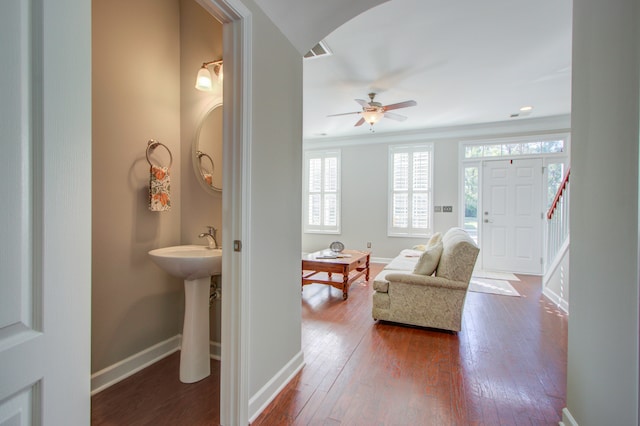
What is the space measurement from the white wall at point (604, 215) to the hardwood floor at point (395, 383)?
47 cm

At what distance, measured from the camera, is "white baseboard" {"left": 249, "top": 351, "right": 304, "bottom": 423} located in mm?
1610

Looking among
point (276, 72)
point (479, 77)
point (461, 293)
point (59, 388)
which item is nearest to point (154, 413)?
point (59, 388)

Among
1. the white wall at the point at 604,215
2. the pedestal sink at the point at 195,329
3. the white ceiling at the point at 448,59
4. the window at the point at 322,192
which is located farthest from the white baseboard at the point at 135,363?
the window at the point at 322,192

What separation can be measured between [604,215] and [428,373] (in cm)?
142

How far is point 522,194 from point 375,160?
2.65 metres

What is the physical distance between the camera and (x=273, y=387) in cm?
179

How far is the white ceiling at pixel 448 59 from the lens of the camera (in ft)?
8.03

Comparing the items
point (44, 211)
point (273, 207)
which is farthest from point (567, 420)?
point (44, 211)

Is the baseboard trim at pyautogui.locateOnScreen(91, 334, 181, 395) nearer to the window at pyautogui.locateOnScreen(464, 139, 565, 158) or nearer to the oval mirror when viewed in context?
the oval mirror

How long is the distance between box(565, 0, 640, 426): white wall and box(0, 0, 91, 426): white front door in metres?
1.65

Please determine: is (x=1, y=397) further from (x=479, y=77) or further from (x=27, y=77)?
(x=479, y=77)

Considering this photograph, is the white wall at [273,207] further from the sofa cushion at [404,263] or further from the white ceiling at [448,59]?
the sofa cushion at [404,263]

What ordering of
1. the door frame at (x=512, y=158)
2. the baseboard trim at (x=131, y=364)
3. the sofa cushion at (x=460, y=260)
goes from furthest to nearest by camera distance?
A: the door frame at (x=512, y=158), the sofa cushion at (x=460, y=260), the baseboard trim at (x=131, y=364)

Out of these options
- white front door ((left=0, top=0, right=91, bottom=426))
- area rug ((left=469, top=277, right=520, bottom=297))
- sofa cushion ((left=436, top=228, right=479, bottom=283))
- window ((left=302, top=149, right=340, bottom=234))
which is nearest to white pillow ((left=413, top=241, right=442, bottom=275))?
sofa cushion ((left=436, top=228, right=479, bottom=283))
